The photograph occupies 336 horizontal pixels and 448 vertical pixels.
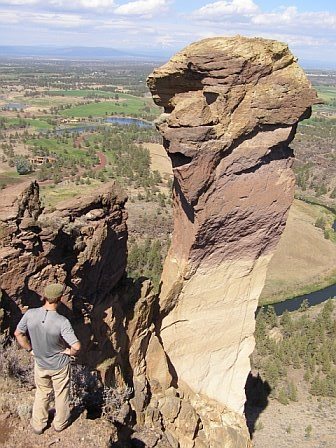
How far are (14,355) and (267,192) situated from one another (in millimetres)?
9253

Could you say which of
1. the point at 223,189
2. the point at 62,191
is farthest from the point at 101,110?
the point at 223,189

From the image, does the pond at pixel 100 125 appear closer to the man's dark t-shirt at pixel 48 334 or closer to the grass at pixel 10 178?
the grass at pixel 10 178

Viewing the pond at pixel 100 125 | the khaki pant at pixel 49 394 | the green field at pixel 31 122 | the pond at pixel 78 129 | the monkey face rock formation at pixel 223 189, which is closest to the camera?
the khaki pant at pixel 49 394

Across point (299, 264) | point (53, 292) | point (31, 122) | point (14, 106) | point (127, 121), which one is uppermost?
point (53, 292)

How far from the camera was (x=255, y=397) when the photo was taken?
2791cm

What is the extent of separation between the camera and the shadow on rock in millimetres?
26730

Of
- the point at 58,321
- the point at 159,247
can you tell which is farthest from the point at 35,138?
the point at 58,321

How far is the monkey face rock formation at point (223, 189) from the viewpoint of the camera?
43.3 feet

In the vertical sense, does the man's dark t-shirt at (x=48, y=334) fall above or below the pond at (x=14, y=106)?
above

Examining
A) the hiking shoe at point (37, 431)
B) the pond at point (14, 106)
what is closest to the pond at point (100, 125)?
the pond at point (14, 106)

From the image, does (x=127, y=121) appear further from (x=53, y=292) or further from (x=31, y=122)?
(x=53, y=292)

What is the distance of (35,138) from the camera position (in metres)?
119

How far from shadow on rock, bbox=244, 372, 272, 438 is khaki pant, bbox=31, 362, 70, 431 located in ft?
66.0

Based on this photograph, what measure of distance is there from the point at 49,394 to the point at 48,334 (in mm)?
1428
